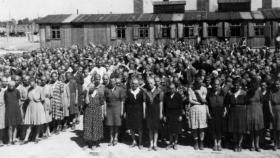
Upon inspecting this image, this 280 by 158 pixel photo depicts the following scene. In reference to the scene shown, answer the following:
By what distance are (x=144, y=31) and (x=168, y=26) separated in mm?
2165

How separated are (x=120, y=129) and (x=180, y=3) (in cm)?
2478

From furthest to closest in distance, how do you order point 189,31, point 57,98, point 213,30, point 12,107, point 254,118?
point 189,31 < point 213,30 < point 57,98 < point 12,107 < point 254,118

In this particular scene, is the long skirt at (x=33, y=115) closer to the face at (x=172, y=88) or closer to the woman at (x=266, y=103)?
the face at (x=172, y=88)

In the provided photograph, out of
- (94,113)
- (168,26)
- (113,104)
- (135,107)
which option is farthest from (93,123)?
(168,26)

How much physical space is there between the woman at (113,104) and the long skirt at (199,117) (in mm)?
2047

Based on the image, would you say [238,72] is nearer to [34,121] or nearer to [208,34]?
[34,121]

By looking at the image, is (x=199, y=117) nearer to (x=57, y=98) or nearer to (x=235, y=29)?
(x=57, y=98)

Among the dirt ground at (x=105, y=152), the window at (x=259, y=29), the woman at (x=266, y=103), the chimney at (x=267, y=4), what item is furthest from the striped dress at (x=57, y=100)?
the chimney at (x=267, y=4)

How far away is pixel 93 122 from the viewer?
943 cm

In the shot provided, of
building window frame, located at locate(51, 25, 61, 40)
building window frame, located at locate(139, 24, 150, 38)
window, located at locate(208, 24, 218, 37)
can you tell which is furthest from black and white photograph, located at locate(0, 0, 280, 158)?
building window frame, located at locate(51, 25, 61, 40)

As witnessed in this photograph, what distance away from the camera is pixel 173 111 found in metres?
9.33

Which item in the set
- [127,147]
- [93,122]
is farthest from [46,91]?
[127,147]

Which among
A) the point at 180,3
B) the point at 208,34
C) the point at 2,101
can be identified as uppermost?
the point at 180,3

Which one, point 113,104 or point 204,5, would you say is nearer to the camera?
point 113,104
